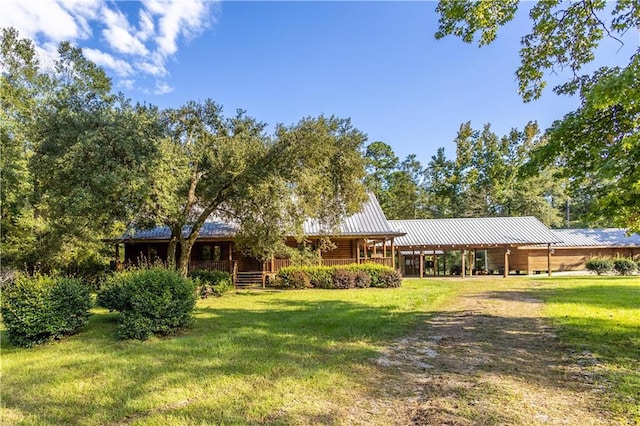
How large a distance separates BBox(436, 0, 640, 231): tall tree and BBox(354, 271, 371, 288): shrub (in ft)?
42.7

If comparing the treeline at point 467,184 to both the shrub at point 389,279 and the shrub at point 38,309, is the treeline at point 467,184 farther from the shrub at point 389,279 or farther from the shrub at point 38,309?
the shrub at point 38,309

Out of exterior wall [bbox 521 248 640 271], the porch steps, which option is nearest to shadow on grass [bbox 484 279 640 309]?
the porch steps

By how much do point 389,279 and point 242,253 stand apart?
26.7ft

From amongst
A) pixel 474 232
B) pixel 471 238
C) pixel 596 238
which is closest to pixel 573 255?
pixel 596 238

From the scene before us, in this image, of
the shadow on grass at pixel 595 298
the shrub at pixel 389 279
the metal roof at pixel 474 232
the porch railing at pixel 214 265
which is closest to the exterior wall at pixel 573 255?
the metal roof at pixel 474 232

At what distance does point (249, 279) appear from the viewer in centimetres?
2106

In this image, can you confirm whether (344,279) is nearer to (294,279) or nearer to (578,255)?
(294,279)

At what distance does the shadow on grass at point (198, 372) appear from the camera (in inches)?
169

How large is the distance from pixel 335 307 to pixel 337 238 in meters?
10.9

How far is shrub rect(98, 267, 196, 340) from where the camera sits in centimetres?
780

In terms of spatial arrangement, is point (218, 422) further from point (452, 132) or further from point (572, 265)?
point (452, 132)

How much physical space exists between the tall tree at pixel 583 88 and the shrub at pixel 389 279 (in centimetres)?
1295

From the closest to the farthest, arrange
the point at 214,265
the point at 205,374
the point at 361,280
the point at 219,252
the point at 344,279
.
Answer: the point at 205,374, the point at 344,279, the point at 361,280, the point at 214,265, the point at 219,252

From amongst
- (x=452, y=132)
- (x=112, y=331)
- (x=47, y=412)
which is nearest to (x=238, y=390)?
(x=47, y=412)
